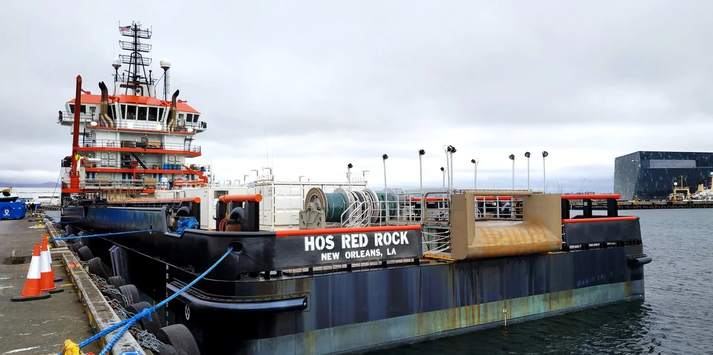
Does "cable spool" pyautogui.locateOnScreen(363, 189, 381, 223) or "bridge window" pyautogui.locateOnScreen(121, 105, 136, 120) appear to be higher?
"bridge window" pyautogui.locateOnScreen(121, 105, 136, 120)

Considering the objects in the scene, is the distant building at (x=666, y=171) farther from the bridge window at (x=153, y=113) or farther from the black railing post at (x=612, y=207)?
the bridge window at (x=153, y=113)

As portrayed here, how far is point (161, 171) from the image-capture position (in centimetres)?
2514

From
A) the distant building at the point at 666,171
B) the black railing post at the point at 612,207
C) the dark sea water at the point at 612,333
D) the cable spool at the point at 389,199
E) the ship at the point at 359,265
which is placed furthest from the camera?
the distant building at the point at 666,171

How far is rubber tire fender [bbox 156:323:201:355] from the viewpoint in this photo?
6457 mm

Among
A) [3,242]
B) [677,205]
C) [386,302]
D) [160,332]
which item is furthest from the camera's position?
[677,205]

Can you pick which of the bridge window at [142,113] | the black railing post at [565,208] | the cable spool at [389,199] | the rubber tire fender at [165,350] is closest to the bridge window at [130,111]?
the bridge window at [142,113]

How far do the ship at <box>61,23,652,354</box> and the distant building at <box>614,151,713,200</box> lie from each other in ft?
475

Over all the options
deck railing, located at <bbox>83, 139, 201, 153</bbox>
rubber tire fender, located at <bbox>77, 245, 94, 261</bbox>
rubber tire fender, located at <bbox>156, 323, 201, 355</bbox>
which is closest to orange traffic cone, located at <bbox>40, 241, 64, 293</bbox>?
rubber tire fender, located at <bbox>156, 323, 201, 355</bbox>

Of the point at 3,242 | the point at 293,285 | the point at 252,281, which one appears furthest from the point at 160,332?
the point at 3,242

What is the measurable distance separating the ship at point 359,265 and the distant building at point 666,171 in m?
145

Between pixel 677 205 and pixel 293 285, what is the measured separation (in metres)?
141

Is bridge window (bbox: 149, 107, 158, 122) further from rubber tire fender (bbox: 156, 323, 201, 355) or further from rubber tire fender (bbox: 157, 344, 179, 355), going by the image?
rubber tire fender (bbox: 157, 344, 179, 355)

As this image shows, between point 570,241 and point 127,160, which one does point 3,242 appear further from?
point 570,241

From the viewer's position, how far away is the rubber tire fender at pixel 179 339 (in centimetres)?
646
